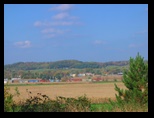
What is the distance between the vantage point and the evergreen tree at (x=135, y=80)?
827 cm

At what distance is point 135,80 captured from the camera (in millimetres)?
8734

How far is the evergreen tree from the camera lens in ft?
27.1

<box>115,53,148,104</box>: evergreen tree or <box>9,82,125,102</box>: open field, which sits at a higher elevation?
<box>115,53,148,104</box>: evergreen tree

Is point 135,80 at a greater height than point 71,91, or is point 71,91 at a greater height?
point 135,80

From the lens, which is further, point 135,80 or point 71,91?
point 71,91

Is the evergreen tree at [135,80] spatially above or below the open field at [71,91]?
above

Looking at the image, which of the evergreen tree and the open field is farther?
the open field

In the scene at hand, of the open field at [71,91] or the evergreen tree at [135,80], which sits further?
Answer: the open field at [71,91]
